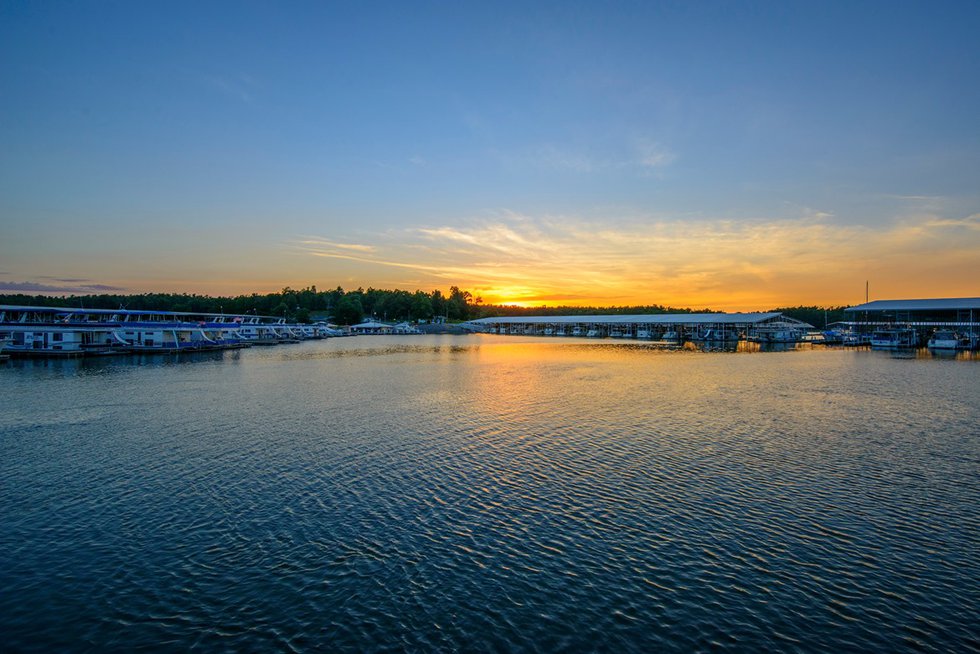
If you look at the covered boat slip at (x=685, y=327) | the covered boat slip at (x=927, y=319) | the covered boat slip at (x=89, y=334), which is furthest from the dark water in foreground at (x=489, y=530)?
the covered boat slip at (x=685, y=327)

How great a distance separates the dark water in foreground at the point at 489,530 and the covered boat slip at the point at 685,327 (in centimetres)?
7247

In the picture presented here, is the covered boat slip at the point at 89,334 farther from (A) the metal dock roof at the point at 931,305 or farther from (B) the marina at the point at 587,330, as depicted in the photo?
(A) the metal dock roof at the point at 931,305

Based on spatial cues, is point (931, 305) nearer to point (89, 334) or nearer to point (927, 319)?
point (927, 319)

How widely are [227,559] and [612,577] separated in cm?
765

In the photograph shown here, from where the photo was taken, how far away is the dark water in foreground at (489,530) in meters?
8.02

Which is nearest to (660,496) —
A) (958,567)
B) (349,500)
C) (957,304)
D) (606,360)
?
(958,567)

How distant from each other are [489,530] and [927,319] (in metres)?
97.6

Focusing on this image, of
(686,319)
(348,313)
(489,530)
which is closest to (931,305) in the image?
(686,319)

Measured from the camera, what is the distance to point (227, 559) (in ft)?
32.9

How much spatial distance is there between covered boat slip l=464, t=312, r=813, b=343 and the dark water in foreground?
2853 inches

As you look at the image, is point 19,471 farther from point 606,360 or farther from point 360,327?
point 360,327

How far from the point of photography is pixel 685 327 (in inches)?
4274

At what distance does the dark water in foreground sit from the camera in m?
8.02

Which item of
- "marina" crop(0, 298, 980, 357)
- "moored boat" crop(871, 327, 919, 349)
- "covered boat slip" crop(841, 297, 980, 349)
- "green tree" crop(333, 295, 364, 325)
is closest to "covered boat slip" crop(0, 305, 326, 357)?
"marina" crop(0, 298, 980, 357)
